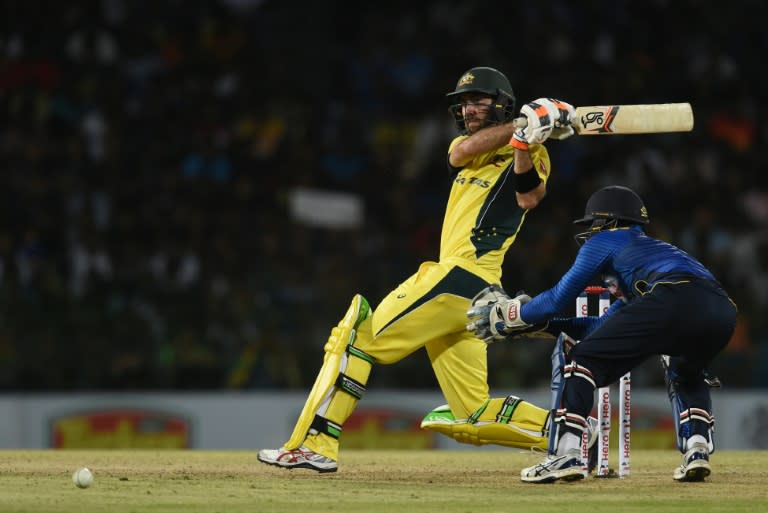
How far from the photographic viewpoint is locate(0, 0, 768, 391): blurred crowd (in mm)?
13391

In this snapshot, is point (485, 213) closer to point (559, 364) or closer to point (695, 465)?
point (559, 364)

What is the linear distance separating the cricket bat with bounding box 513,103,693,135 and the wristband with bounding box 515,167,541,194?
0.36m

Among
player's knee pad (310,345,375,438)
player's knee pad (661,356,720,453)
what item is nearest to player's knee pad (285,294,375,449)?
player's knee pad (310,345,375,438)

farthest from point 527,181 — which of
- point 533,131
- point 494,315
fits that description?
point 494,315

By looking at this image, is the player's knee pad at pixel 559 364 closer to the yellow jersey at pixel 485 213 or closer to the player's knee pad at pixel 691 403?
the yellow jersey at pixel 485 213

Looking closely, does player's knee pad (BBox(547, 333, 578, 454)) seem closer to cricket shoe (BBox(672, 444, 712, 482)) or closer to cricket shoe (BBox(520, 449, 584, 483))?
cricket shoe (BBox(520, 449, 584, 483))

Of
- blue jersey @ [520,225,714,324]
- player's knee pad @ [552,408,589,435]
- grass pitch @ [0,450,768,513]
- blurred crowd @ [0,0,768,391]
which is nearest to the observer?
grass pitch @ [0,450,768,513]

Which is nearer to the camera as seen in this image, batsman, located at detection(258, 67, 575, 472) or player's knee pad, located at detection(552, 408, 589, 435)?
player's knee pad, located at detection(552, 408, 589, 435)

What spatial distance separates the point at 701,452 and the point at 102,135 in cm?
1073

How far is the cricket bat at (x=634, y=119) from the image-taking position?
24.5 feet

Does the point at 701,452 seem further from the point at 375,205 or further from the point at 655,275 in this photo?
the point at 375,205

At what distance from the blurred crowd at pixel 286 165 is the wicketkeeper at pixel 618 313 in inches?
231

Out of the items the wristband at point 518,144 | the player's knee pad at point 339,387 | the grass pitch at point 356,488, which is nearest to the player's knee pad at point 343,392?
the player's knee pad at point 339,387

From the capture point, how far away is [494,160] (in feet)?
26.1
